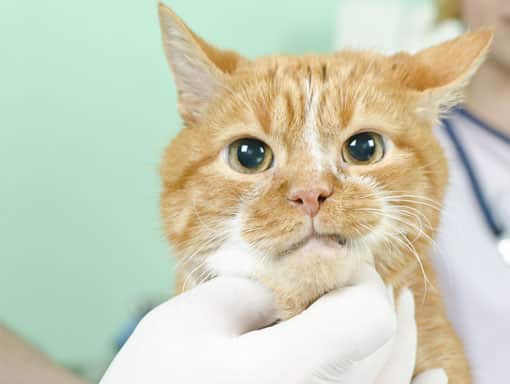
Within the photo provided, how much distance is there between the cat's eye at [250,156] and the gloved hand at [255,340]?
0.23 meters

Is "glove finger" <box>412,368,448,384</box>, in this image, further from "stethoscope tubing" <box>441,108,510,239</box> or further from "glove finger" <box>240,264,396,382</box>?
"stethoscope tubing" <box>441,108,510,239</box>

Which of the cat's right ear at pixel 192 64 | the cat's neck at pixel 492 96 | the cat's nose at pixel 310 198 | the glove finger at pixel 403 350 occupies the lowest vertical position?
the glove finger at pixel 403 350

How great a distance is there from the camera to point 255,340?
96 cm

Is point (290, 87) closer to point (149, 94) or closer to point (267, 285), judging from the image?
point (267, 285)

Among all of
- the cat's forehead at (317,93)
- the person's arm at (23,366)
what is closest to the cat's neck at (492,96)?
the cat's forehead at (317,93)

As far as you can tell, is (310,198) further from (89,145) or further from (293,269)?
(89,145)

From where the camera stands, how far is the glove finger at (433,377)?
43.5 inches

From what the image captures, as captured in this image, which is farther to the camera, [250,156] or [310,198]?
[250,156]

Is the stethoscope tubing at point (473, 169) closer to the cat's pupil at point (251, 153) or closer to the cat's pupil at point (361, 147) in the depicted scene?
the cat's pupil at point (361, 147)

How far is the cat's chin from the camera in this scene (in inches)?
35.7

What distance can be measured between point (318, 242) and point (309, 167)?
142mm

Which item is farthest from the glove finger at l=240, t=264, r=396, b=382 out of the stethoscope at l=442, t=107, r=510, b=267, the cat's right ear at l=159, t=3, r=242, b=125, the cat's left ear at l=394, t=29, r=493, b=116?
the stethoscope at l=442, t=107, r=510, b=267

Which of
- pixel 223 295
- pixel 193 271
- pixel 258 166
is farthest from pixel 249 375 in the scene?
pixel 258 166

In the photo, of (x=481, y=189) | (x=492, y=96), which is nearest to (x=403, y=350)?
(x=481, y=189)
